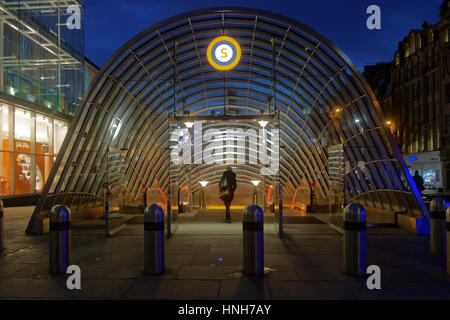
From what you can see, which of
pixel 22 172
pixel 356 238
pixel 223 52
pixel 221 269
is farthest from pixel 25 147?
pixel 356 238

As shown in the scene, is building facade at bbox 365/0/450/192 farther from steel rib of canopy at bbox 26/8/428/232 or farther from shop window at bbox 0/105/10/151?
shop window at bbox 0/105/10/151

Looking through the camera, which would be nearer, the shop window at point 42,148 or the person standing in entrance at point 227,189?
the person standing in entrance at point 227,189

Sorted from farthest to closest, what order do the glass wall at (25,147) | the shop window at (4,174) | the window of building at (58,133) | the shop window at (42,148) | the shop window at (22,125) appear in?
the window of building at (58,133), the shop window at (42,148), the shop window at (22,125), the glass wall at (25,147), the shop window at (4,174)

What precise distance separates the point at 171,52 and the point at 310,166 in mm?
9907

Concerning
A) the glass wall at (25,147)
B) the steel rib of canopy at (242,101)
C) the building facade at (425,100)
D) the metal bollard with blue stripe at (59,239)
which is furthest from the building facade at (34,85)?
the building facade at (425,100)

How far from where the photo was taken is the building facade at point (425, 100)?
37.1m

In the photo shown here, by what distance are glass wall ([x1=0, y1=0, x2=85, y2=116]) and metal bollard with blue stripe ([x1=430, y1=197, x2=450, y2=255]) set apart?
18.6 m

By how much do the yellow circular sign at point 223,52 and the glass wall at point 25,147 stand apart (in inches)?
567

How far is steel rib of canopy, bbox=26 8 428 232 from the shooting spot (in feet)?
40.4

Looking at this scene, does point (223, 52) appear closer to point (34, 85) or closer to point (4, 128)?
point (4, 128)

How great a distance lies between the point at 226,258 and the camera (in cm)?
757

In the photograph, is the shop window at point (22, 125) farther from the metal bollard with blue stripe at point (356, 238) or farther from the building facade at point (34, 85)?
the metal bollard with blue stripe at point (356, 238)
